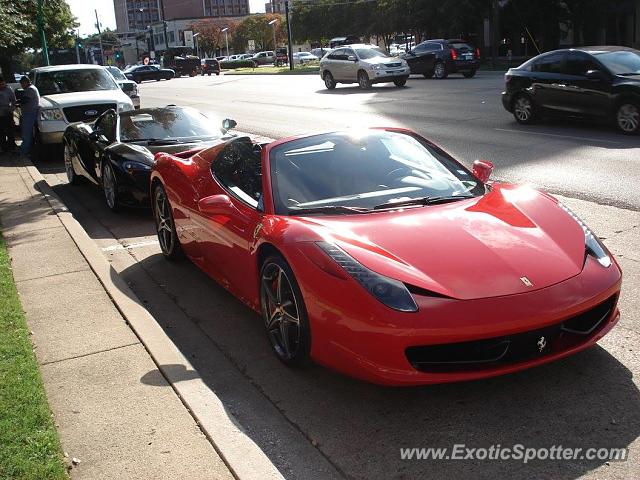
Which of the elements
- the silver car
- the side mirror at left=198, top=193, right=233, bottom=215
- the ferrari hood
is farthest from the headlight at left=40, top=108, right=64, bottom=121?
the silver car

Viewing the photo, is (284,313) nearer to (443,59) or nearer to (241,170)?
(241,170)

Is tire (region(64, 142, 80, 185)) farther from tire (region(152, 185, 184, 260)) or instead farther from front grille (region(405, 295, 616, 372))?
front grille (region(405, 295, 616, 372))

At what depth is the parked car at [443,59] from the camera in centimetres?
3209

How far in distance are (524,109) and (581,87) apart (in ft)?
4.75

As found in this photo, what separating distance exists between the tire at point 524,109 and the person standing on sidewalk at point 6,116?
11.1 m

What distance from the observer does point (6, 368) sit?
180 inches

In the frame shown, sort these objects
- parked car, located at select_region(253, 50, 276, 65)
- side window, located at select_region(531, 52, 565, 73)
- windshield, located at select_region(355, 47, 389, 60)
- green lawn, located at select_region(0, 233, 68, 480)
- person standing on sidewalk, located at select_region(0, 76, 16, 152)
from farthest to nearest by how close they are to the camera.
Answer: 1. parked car, located at select_region(253, 50, 276, 65)
2. windshield, located at select_region(355, 47, 389, 60)
3. person standing on sidewalk, located at select_region(0, 76, 16, 152)
4. side window, located at select_region(531, 52, 565, 73)
5. green lawn, located at select_region(0, 233, 68, 480)

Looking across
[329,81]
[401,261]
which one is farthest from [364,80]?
[401,261]

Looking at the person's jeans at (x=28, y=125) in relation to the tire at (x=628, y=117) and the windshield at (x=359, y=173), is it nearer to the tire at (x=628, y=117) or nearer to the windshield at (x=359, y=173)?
the tire at (x=628, y=117)

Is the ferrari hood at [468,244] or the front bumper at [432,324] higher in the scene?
the ferrari hood at [468,244]

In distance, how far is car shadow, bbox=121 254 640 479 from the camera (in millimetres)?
3488

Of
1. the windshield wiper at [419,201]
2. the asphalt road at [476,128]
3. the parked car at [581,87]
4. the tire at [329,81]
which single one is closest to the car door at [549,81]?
the parked car at [581,87]

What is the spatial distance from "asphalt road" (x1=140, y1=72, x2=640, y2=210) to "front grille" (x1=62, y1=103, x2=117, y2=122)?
369cm

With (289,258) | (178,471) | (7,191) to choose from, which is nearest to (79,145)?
(7,191)
